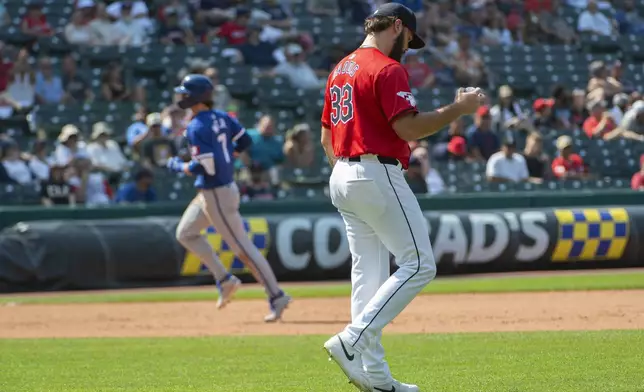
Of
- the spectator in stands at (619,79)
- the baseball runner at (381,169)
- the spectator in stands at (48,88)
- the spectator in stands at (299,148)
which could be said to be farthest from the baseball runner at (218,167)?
the spectator in stands at (619,79)

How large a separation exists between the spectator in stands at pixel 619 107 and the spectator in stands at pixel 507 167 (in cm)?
319

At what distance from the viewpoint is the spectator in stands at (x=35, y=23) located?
16766 mm

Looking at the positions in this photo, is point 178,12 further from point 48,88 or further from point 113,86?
point 48,88

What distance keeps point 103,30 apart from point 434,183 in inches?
214

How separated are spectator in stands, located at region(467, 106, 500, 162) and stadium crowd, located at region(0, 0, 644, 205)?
20 millimetres

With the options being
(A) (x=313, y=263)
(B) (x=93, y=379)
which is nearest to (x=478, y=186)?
(A) (x=313, y=263)

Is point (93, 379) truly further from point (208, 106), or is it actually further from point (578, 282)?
point (578, 282)

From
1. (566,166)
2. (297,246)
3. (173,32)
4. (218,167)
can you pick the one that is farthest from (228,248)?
(173,32)

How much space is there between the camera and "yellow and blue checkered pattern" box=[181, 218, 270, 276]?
1291 cm

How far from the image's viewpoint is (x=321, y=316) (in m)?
10.1

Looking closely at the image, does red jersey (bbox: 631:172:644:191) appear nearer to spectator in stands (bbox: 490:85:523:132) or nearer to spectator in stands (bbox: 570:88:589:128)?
spectator in stands (bbox: 490:85:523:132)

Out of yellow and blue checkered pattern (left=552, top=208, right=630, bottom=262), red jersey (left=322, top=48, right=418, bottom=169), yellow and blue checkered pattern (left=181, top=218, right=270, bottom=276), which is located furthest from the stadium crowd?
red jersey (left=322, top=48, right=418, bottom=169)

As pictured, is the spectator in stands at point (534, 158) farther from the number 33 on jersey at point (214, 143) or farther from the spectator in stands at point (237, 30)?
the number 33 on jersey at point (214, 143)

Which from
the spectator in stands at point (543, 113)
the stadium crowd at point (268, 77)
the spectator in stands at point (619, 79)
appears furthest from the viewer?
the spectator in stands at point (619, 79)
